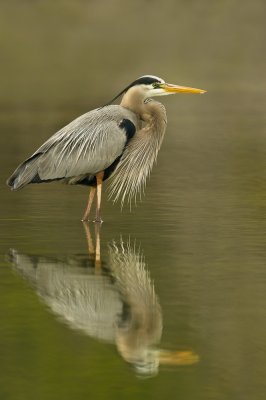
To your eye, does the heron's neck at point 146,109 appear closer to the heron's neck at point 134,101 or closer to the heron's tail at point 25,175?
the heron's neck at point 134,101

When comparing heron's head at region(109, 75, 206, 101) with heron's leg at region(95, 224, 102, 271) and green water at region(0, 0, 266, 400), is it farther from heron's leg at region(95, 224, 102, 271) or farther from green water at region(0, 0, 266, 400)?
heron's leg at region(95, 224, 102, 271)

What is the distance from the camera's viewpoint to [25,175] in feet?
39.2

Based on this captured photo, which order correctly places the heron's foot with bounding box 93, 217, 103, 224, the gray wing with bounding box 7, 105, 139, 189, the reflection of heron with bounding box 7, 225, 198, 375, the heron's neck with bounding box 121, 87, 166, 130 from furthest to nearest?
the heron's neck with bounding box 121, 87, 166, 130
the gray wing with bounding box 7, 105, 139, 189
the heron's foot with bounding box 93, 217, 103, 224
the reflection of heron with bounding box 7, 225, 198, 375

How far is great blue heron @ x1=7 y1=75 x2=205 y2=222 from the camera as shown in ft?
39.4

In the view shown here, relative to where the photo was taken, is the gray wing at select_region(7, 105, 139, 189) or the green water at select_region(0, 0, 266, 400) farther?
the gray wing at select_region(7, 105, 139, 189)

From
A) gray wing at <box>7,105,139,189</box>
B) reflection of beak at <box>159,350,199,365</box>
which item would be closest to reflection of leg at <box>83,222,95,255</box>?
gray wing at <box>7,105,139,189</box>

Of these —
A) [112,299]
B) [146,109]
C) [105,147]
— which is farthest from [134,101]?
Result: [112,299]

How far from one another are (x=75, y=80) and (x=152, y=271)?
35521mm

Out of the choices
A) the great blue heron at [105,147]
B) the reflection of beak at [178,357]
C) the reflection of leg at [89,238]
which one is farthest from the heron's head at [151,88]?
the reflection of beak at [178,357]

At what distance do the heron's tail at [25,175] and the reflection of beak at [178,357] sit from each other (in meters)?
4.81

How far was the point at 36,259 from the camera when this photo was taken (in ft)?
32.6

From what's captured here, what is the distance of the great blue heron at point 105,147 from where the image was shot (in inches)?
473

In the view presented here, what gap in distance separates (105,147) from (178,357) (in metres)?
5.09

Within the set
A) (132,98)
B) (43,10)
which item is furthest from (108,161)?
(43,10)
